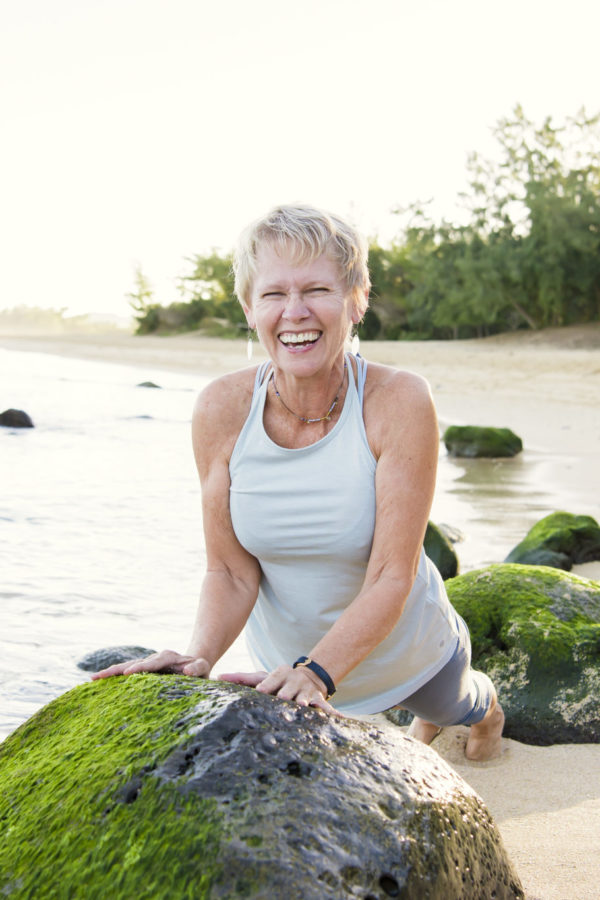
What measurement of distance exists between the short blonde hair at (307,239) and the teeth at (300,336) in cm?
19

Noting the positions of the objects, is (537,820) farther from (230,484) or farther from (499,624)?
(230,484)

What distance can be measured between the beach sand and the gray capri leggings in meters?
0.28

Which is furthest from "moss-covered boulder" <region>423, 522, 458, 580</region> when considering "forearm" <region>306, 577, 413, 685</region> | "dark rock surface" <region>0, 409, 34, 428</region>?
"dark rock surface" <region>0, 409, 34, 428</region>

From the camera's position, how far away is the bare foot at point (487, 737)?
3568 mm

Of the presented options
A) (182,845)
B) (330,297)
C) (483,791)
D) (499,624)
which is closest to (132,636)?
(499,624)

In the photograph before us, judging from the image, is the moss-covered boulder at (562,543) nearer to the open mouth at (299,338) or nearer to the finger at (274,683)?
the open mouth at (299,338)

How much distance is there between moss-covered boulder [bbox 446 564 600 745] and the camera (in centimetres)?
379

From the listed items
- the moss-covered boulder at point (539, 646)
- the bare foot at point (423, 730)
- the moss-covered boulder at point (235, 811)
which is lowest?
the bare foot at point (423, 730)

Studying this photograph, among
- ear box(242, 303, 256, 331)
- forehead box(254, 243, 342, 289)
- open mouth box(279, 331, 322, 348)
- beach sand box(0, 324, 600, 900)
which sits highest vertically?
forehead box(254, 243, 342, 289)

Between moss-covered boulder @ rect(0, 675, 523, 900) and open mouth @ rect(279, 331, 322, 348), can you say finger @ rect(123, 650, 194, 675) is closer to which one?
moss-covered boulder @ rect(0, 675, 523, 900)

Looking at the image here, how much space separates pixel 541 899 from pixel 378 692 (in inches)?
33.2

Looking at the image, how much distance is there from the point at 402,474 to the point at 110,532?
17.8 ft

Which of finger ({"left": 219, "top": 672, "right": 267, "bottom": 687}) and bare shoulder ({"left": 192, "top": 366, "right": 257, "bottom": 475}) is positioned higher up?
bare shoulder ({"left": 192, "top": 366, "right": 257, "bottom": 475})

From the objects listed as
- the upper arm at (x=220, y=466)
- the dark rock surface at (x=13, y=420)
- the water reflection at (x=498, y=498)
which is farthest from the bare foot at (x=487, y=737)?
the dark rock surface at (x=13, y=420)
